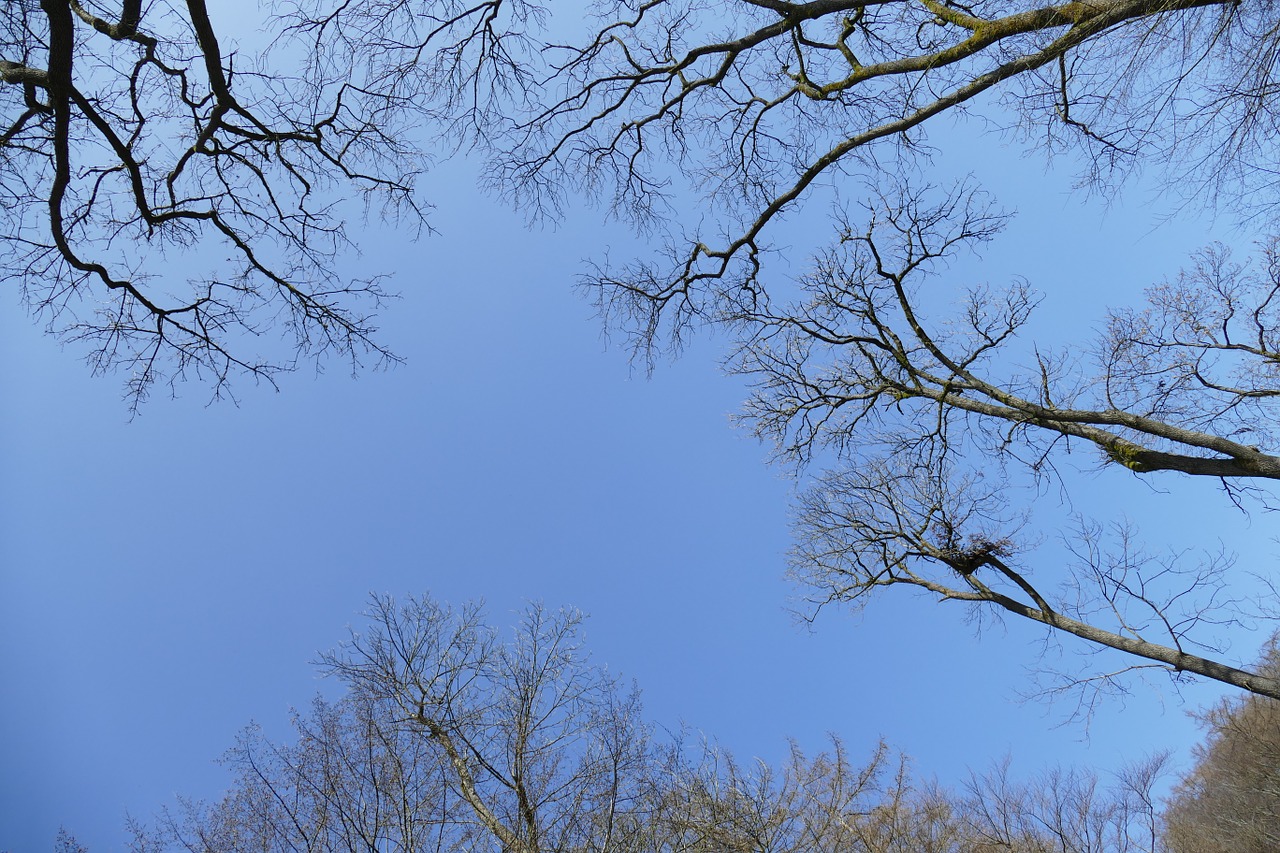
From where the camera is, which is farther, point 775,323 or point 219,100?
point 775,323

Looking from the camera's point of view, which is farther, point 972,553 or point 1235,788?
point 1235,788

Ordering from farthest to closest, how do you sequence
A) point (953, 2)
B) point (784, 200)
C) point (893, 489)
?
point (893, 489), point (784, 200), point (953, 2)

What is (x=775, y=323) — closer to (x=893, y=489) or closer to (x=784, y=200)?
(x=784, y=200)

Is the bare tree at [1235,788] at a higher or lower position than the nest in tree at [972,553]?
lower

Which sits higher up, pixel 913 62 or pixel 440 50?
pixel 440 50

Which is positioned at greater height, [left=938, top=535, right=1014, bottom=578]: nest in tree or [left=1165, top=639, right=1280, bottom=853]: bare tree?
[left=938, top=535, right=1014, bottom=578]: nest in tree

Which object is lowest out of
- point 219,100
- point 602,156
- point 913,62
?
point 913,62

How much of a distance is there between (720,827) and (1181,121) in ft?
28.7

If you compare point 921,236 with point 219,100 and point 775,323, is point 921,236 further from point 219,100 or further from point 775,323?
point 219,100

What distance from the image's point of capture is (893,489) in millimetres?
10250

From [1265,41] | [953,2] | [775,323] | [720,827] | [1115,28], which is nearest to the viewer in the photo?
[1265,41]

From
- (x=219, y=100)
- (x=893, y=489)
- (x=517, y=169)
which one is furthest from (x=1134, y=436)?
(x=219, y=100)

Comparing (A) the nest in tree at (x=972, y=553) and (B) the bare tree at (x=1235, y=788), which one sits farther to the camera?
(B) the bare tree at (x=1235, y=788)

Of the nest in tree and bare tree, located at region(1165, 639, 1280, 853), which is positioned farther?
bare tree, located at region(1165, 639, 1280, 853)
